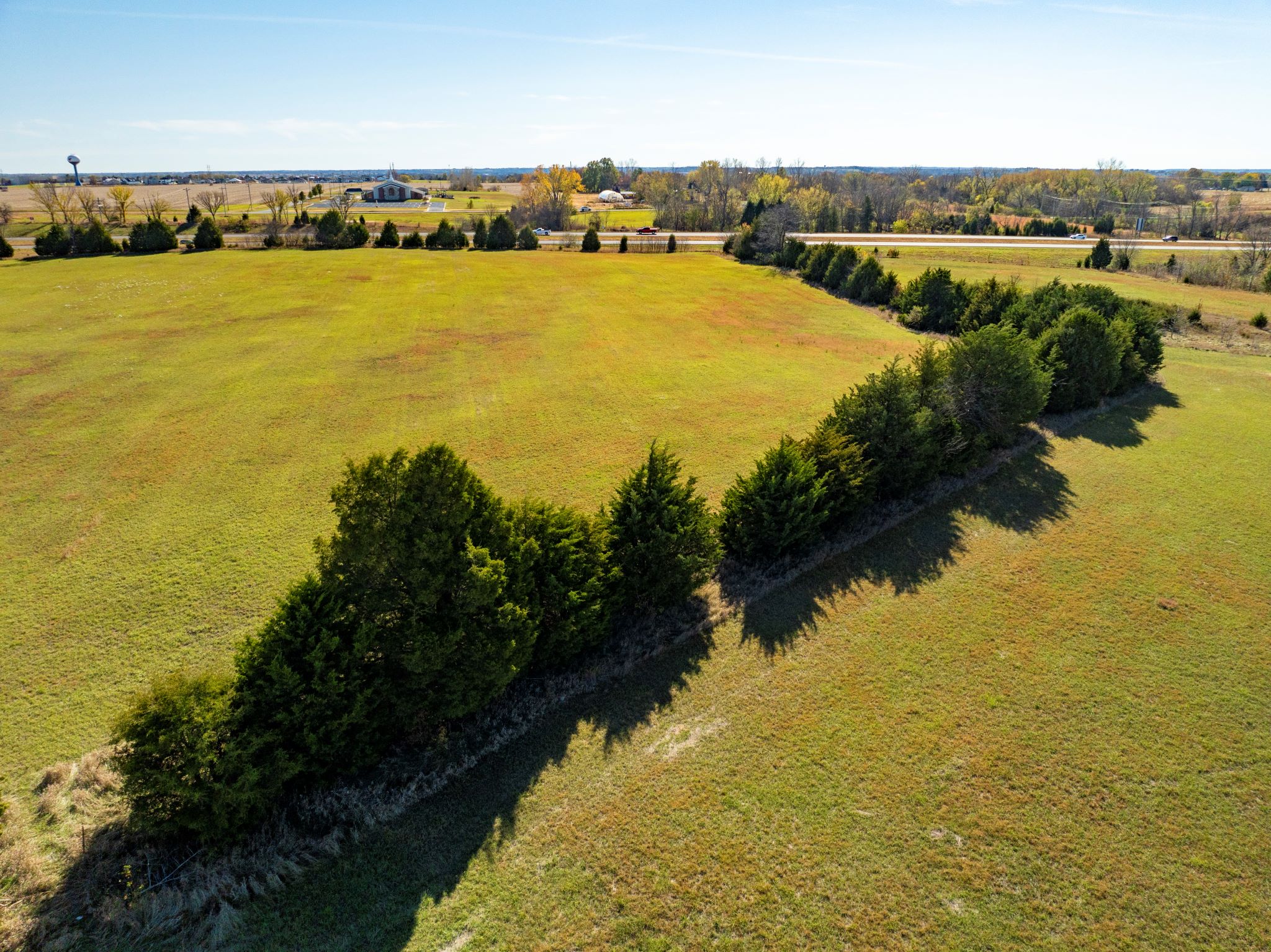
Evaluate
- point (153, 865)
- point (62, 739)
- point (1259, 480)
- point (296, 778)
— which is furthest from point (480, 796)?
point (1259, 480)

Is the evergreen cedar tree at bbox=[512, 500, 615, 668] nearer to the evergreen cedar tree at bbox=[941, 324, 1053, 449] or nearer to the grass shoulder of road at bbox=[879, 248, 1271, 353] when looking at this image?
the evergreen cedar tree at bbox=[941, 324, 1053, 449]

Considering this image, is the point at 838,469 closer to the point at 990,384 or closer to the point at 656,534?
the point at 656,534

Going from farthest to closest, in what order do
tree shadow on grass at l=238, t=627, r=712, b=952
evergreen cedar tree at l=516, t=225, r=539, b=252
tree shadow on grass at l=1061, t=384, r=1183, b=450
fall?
evergreen cedar tree at l=516, t=225, r=539, b=252 < tree shadow on grass at l=1061, t=384, r=1183, b=450 < tree shadow on grass at l=238, t=627, r=712, b=952

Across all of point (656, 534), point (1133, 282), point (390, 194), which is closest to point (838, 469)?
point (656, 534)

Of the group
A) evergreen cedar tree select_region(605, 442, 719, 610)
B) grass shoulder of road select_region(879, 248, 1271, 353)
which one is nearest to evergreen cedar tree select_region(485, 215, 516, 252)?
grass shoulder of road select_region(879, 248, 1271, 353)

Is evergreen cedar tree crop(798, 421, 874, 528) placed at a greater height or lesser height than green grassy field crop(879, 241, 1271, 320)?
lesser

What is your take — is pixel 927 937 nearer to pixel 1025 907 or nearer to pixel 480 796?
pixel 1025 907
